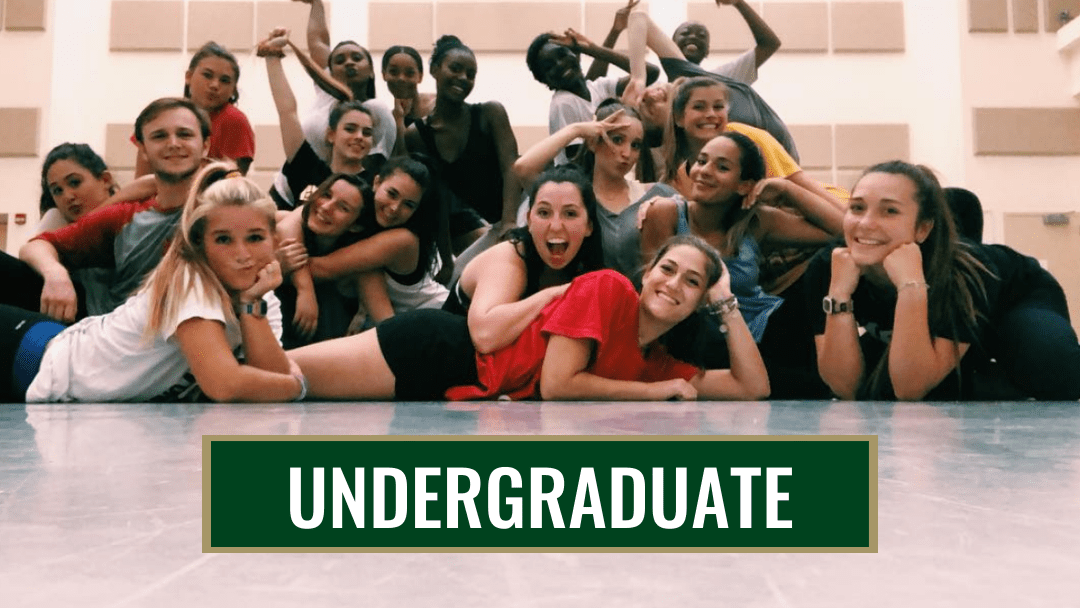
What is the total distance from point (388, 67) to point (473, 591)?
4170mm

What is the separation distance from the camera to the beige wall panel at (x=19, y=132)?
698 centimetres

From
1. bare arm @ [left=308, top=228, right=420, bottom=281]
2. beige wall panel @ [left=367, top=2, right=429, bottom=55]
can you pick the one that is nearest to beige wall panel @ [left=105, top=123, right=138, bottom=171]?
beige wall panel @ [left=367, top=2, right=429, bottom=55]

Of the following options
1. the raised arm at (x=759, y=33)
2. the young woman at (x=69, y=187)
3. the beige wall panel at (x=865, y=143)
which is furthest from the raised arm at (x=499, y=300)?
the beige wall panel at (x=865, y=143)

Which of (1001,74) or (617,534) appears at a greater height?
(1001,74)

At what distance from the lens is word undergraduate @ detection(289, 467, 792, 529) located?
0.78 m

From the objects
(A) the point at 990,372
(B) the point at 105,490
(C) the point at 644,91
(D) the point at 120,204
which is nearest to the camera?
(B) the point at 105,490

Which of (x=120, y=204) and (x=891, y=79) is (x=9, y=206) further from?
(x=891, y=79)

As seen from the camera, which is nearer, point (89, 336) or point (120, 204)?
point (89, 336)

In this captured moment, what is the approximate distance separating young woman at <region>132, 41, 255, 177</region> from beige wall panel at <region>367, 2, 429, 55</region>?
3.12 m

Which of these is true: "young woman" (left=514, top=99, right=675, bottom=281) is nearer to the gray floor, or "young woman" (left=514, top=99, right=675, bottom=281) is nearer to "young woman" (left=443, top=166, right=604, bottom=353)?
"young woman" (left=443, top=166, right=604, bottom=353)

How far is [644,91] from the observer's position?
3.95m

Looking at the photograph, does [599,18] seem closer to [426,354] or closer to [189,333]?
[426,354]

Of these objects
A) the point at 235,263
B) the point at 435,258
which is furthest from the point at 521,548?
the point at 435,258

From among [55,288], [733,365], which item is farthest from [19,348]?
[733,365]
